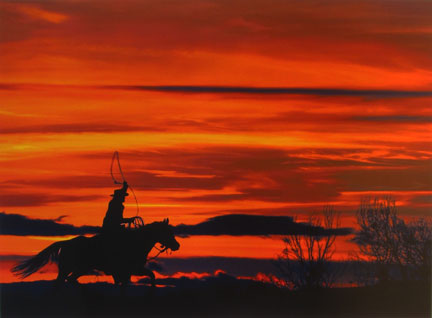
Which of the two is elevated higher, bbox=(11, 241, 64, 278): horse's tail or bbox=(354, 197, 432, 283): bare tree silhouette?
bbox=(354, 197, 432, 283): bare tree silhouette

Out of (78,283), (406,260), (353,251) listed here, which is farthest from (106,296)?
(406,260)

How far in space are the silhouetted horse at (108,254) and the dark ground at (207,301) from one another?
31 centimetres

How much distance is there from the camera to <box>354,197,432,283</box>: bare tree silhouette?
16812 millimetres

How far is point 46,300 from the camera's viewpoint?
13.8 meters

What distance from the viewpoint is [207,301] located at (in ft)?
47.2

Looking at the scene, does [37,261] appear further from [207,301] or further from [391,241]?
[391,241]

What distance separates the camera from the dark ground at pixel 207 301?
1364 centimetres

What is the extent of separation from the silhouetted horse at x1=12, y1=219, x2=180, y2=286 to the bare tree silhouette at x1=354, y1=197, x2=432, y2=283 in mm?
4505

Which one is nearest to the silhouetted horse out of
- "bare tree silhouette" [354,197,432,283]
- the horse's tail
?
the horse's tail

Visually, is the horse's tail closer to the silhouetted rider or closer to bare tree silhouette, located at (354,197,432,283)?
the silhouetted rider

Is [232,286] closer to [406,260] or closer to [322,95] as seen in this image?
[322,95]

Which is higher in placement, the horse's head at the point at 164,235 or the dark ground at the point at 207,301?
the horse's head at the point at 164,235

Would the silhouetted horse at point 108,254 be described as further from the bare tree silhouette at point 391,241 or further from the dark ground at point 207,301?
the bare tree silhouette at point 391,241

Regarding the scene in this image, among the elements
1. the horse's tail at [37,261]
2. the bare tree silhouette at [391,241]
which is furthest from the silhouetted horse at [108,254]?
the bare tree silhouette at [391,241]
